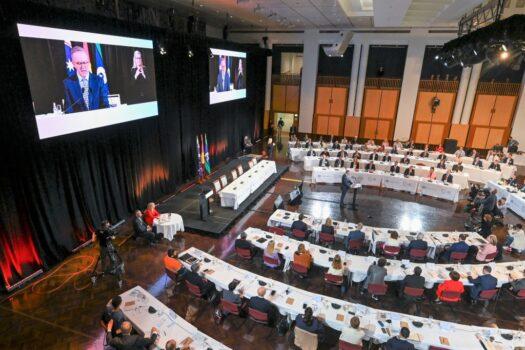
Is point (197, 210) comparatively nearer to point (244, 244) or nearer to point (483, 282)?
point (244, 244)

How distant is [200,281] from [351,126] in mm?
19035

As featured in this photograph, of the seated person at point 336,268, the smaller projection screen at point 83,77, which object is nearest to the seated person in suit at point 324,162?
the smaller projection screen at point 83,77

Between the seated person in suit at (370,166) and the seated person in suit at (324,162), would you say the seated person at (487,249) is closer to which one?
the seated person in suit at (370,166)

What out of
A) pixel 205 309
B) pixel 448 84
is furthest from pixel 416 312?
pixel 448 84

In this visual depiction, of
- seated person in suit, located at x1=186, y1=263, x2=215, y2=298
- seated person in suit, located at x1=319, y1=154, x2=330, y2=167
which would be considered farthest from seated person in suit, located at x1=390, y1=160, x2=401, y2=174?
seated person in suit, located at x1=186, y1=263, x2=215, y2=298

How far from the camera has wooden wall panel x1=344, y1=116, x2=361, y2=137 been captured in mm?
22938

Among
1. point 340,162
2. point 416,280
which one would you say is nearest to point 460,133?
point 340,162

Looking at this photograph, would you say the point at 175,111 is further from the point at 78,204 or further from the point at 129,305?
the point at 129,305

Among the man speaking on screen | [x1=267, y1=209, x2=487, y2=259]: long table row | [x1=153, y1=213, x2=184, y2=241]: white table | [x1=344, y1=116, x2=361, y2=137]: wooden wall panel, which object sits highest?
the man speaking on screen

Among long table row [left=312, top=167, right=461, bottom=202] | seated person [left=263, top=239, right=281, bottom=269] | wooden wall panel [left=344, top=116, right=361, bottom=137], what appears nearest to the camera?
seated person [left=263, top=239, right=281, bottom=269]

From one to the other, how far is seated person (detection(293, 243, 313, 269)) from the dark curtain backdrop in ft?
20.7

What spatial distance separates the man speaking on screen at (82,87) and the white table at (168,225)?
3.78 meters

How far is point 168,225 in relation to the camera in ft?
32.2

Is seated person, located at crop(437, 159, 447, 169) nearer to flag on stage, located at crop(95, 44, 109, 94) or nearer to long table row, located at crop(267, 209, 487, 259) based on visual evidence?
long table row, located at crop(267, 209, 487, 259)
